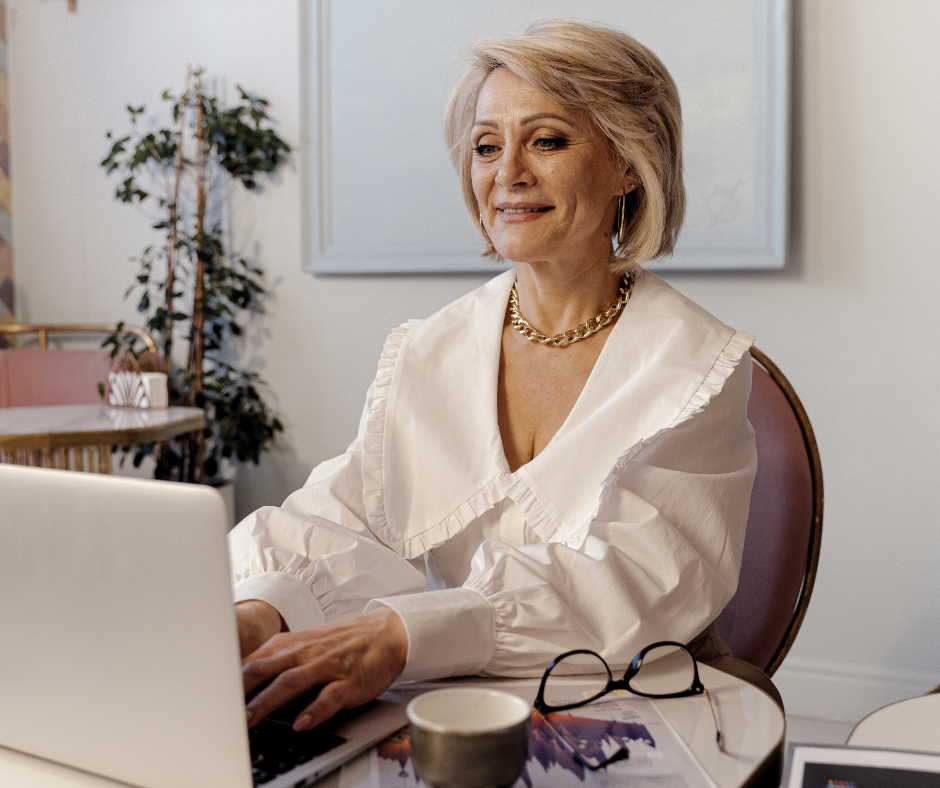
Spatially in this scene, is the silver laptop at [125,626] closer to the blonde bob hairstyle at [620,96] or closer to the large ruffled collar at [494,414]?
the large ruffled collar at [494,414]

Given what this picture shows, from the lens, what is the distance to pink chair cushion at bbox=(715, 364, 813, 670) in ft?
4.25

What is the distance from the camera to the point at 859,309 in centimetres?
238

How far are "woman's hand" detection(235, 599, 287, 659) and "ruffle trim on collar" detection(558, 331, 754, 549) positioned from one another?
13.5 inches

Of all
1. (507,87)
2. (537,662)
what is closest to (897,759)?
(537,662)

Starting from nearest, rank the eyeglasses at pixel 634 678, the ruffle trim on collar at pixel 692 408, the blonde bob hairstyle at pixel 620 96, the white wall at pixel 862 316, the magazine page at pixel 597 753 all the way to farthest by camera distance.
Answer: the magazine page at pixel 597 753
the eyeglasses at pixel 634 678
the ruffle trim on collar at pixel 692 408
the blonde bob hairstyle at pixel 620 96
the white wall at pixel 862 316

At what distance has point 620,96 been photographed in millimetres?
1186

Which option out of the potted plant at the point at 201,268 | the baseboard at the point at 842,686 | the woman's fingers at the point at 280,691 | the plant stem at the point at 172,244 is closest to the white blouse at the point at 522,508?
the woman's fingers at the point at 280,691

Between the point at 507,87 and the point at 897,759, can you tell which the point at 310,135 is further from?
the point at 897,759

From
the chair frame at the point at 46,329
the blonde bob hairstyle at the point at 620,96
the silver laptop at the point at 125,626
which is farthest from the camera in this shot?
the chair frame at the point at 46,329

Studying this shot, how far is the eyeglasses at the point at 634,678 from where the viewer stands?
0.75 m

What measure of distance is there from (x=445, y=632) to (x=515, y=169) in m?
0.67

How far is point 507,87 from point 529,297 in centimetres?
30

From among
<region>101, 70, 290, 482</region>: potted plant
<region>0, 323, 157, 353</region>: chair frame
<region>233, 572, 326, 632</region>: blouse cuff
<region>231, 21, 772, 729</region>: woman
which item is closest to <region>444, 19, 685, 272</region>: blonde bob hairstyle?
<region>231, 21, 772, 729</region>: woman

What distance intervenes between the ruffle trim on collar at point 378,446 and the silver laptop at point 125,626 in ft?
1.92
